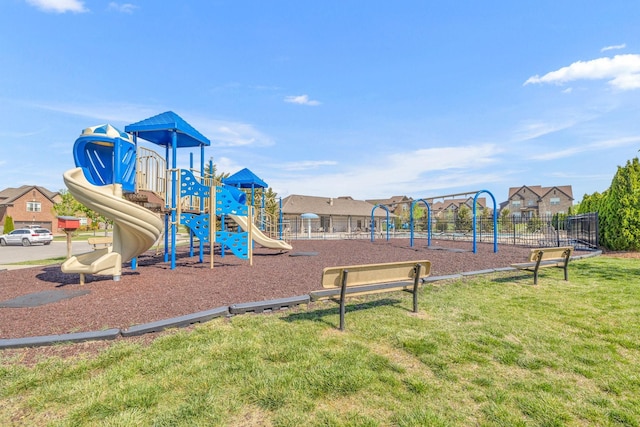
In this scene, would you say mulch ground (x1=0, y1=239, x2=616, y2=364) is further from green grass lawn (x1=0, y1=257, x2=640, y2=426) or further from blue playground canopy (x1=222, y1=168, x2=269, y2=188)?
blue playground canopy (x1=222, y1=168, x2=269, y2=188)

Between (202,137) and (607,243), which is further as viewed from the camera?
(607,243)

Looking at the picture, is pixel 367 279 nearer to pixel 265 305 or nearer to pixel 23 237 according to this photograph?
pixel 265 305

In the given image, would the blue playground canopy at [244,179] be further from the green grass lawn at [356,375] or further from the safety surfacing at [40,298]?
the green grass lawn at [356,375]

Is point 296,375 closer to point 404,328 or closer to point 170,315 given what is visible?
point 404,328

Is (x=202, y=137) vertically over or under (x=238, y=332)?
over

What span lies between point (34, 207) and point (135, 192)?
4927 cm

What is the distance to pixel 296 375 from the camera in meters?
3.03

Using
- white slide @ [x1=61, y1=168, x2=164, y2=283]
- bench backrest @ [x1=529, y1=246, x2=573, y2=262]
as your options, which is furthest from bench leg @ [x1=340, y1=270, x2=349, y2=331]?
white slide @ [x1=61, y1=168, x2=164, y2=283]

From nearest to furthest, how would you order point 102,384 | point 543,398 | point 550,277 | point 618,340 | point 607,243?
1. point 543,398
2. point 102,384
3. point 618,340
4. point 550,277
5. point 607,243

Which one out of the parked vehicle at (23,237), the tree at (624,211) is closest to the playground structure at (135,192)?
the tree at (624,211)

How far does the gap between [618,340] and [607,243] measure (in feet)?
48.2

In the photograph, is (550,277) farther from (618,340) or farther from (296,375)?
(296,375)

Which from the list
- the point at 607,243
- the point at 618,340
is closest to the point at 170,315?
the point at 618,340

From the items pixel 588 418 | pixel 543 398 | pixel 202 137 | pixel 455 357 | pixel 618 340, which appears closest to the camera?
pixel 588 418
